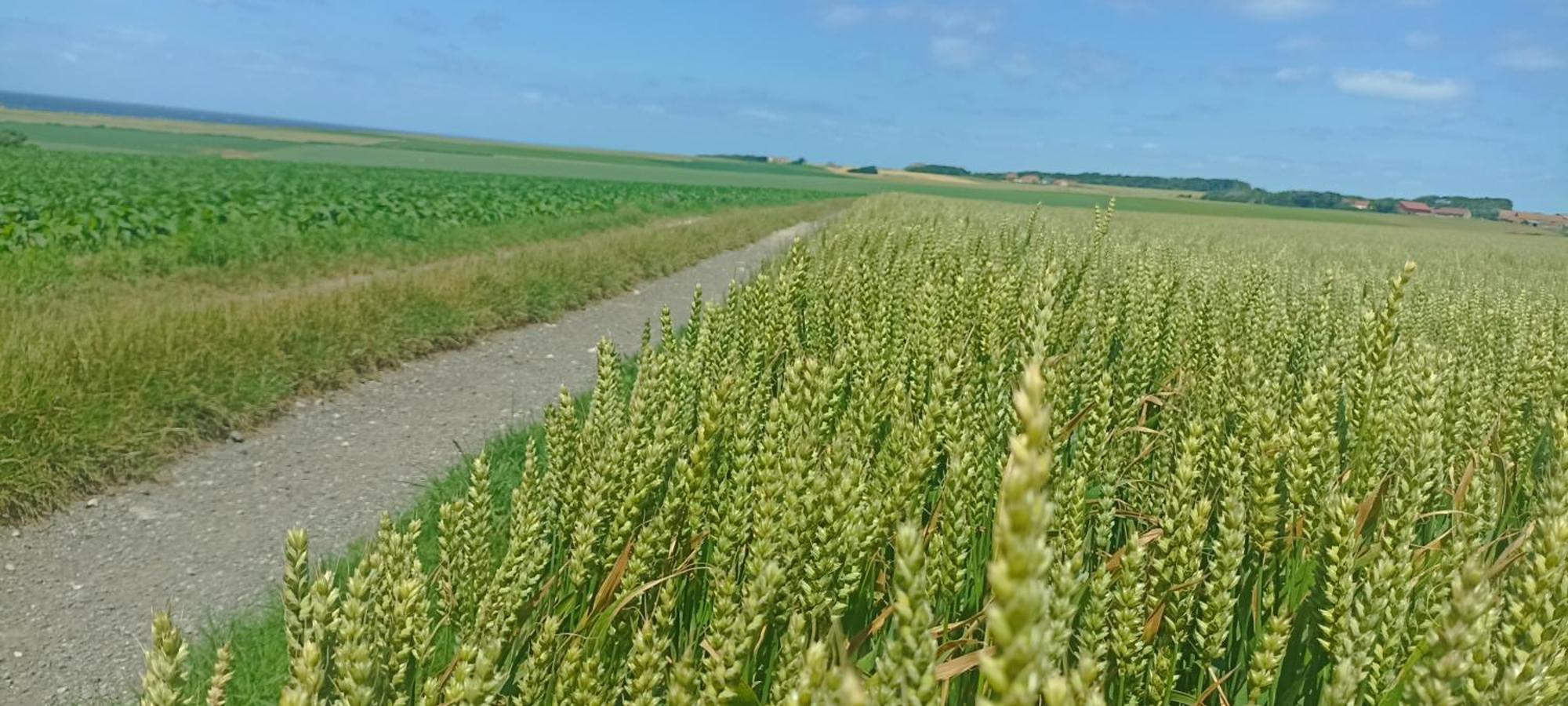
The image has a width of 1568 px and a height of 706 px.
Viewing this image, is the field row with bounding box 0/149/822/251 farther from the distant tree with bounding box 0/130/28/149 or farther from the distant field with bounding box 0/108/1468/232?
the distant field with bounding box 0/108/1468/232

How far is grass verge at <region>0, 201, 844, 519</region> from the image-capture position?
4.52 m

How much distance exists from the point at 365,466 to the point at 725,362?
3798mm

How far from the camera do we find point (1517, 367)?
2.63 metres

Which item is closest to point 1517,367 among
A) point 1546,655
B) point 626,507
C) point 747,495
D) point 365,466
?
point 1546,655

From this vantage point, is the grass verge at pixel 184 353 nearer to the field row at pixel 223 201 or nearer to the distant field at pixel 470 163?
the field row at pixel 223 201

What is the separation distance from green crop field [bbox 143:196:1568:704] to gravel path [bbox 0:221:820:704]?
1.22 m

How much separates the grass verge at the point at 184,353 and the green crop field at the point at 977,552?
290cm

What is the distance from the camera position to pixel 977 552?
1.62m

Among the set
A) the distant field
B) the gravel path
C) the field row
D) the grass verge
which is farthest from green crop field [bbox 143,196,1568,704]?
the distant field

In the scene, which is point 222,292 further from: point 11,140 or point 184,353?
point 11,140

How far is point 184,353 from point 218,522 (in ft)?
6.04

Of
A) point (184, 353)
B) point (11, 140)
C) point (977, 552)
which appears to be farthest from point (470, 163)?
point (977, 552)

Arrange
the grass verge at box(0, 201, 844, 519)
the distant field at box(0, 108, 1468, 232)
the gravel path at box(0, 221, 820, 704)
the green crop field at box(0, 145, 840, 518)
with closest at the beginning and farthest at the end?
the gravel path at box(0, 221, 820, 704) → the grass verge at box(0, 201, 844, 519) → the green crop field at box(0, 145, 840, 518) → the distant field at box(0, 108, 1468, 232)

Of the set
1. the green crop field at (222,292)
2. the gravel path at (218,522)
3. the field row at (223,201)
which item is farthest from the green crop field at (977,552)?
the field row at (223,201)
